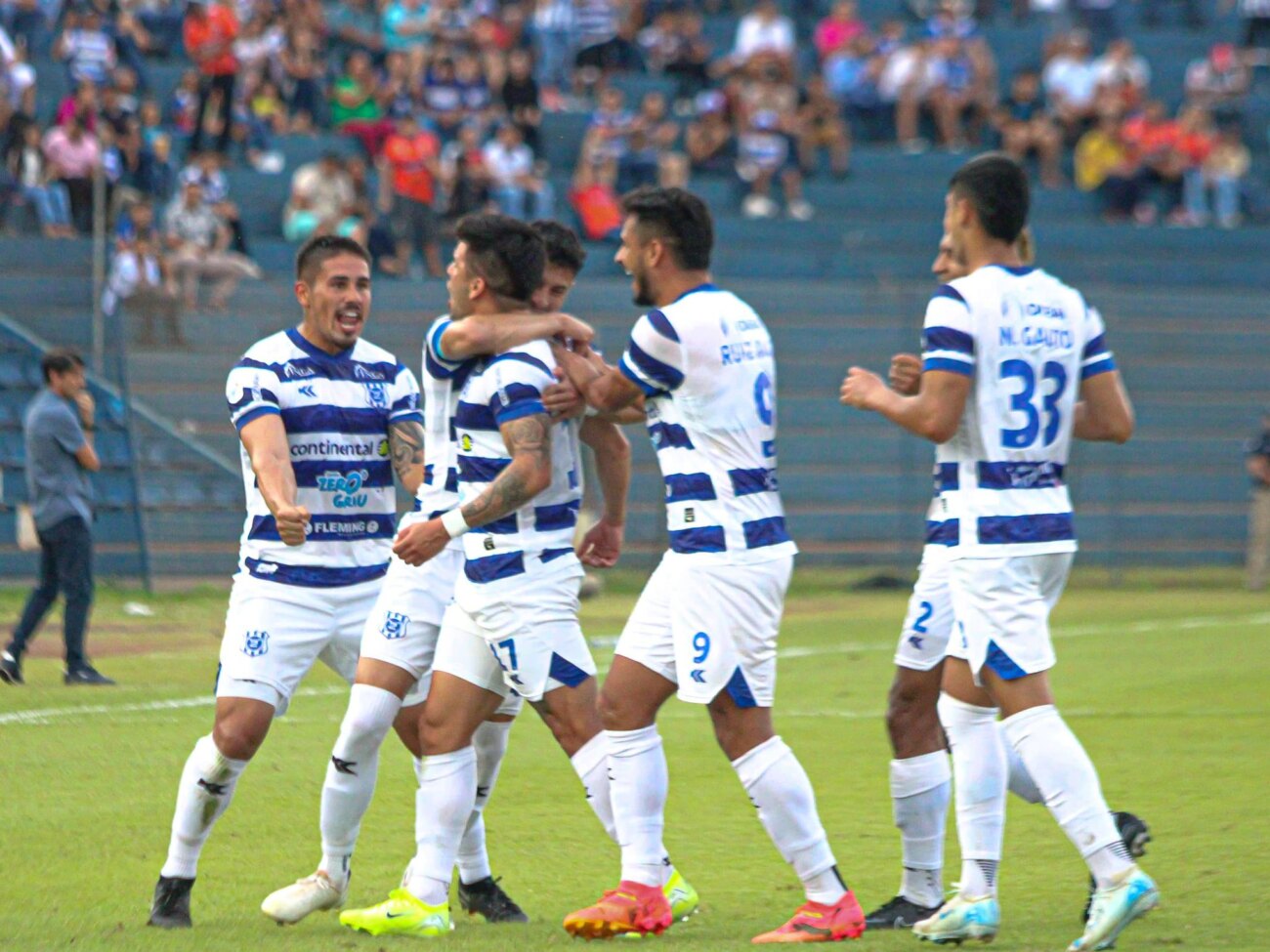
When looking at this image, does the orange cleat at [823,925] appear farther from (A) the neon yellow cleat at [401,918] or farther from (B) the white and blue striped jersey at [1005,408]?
(B) the white and blue striped jersey at [1005,408]

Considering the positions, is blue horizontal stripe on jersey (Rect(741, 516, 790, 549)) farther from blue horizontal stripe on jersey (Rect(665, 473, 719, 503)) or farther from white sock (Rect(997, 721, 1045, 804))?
white sock (Rect(997, 721, 1045, 804))

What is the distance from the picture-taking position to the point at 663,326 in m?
5.73

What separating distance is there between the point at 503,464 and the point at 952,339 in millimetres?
1521

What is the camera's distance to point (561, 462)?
6.16 m

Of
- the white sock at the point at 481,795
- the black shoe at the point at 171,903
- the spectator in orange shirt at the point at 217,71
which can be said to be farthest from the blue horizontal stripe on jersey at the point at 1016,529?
the spectator in orange shirt at the point at 217,71

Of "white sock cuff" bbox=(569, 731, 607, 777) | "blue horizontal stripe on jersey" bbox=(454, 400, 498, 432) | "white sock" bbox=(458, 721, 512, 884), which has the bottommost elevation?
"white sock" bbox=(458, 721, 512, 884)

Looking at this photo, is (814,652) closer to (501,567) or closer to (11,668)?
(11,668)

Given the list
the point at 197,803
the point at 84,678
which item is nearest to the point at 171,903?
the point at 197,803

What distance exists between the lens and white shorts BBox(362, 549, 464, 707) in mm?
6129

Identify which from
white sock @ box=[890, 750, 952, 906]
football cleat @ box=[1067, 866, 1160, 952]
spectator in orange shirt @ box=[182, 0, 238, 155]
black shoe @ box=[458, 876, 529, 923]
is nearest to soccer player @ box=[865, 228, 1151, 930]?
white sock @ box=[890, 750, 952, 906]

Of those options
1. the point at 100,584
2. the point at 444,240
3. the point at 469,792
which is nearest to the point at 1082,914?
the point at 469,792

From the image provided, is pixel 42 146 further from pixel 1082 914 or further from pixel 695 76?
pixel 1082 914

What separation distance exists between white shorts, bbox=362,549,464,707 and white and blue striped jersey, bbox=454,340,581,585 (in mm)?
201

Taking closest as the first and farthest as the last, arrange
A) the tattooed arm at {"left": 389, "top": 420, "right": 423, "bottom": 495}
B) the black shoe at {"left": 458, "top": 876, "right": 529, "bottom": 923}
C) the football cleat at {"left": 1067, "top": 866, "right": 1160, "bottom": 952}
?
1. the football cleat at {"left": 1067, "top": 866, "right": 1160, "bottom": 952}
2. the black shoe at {"left": 458, "top": 876, "right": 529, "bottom": 923}
3. the tattooed arm at {"left": 389, "top": 420, "right": 423, "bottom": 495}
